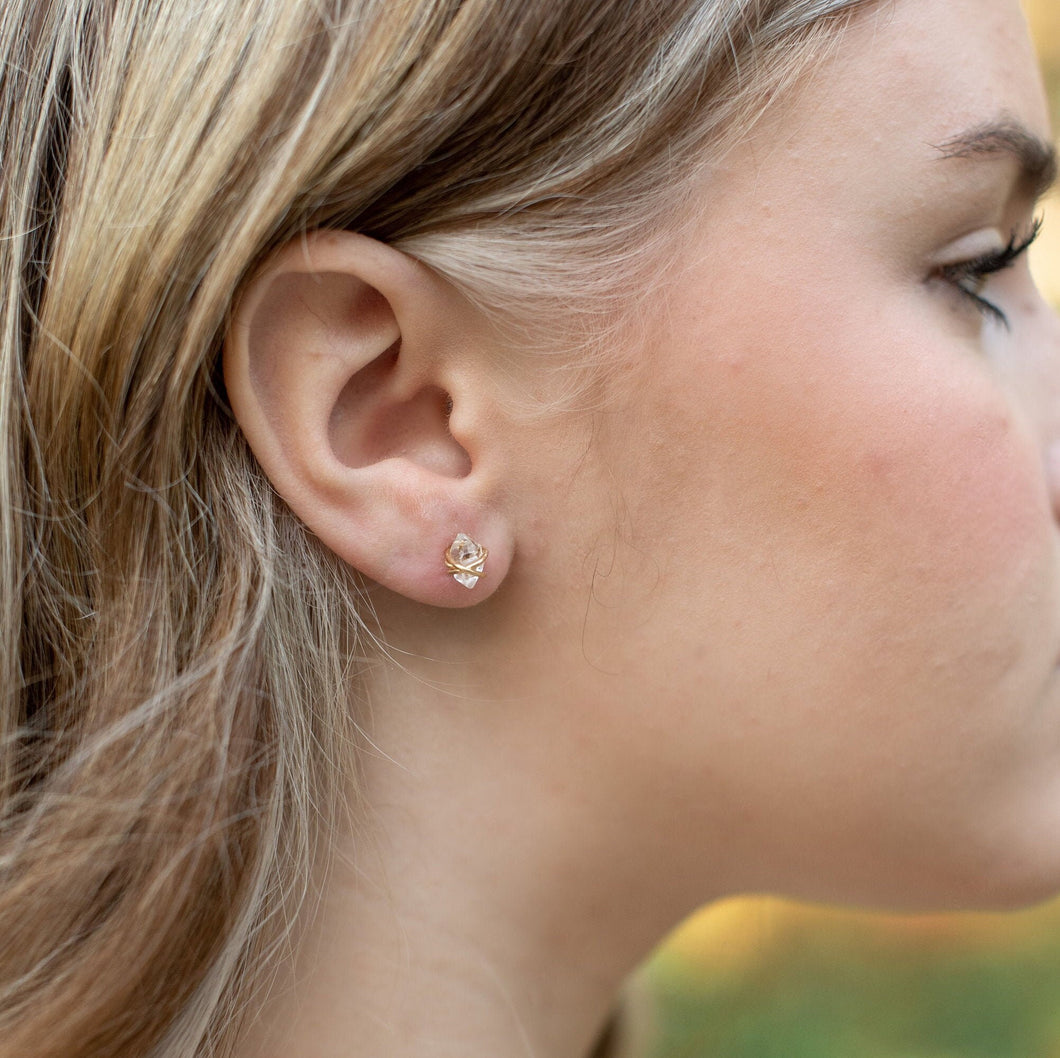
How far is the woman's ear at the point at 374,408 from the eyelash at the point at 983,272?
1.49ft

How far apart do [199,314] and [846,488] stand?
1.88ft

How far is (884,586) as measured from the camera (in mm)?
958

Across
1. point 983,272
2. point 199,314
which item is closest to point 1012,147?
point 983,272

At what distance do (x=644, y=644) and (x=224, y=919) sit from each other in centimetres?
44

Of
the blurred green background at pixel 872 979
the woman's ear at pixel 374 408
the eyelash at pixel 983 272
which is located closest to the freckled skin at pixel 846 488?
the eyelash at pixel 983 272

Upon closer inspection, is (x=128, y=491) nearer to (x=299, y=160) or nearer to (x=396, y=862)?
(x=299, y=160)

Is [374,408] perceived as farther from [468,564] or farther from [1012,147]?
[1012,147]

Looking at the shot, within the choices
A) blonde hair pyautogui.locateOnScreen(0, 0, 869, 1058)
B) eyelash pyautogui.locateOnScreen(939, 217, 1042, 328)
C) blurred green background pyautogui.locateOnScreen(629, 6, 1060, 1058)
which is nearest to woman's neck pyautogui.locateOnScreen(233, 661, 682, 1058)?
blonde hair pyautogui.locateOnScreen(0, 0, 869, 1058)

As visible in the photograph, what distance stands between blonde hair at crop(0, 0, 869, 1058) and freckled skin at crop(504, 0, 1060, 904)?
83mm

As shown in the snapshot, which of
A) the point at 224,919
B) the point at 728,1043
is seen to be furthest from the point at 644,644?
the point at 728,1043

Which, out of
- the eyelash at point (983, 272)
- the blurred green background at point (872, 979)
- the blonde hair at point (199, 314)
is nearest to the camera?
the blonde hair at point (199, 314)

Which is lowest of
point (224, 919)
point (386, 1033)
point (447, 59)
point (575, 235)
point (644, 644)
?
point (386, 1033)

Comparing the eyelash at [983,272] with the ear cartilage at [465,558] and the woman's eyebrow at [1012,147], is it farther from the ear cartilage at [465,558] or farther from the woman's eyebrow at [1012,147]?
the ear cartilage at [465,558]

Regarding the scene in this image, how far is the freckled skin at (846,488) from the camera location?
36.4 inches
